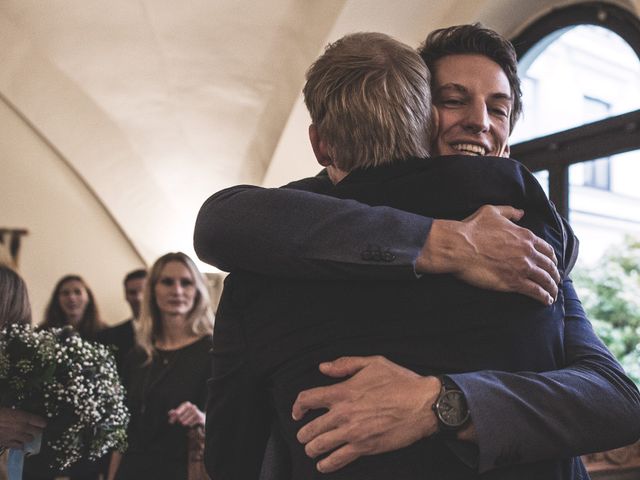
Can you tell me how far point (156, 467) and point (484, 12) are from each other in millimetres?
3507

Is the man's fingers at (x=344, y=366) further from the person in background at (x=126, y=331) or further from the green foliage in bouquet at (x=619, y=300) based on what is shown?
the person in background at (x=126, y=331)

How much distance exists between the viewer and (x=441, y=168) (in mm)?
1120

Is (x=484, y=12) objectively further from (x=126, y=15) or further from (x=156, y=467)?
(x=156, y=467)

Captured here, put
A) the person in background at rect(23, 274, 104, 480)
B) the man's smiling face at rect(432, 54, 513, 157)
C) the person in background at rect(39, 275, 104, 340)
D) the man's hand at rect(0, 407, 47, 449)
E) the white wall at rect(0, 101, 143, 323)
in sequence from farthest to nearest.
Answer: the white wall at rect(0, 101, 143, 323), the person in background at rect(39, 275, 104, 340), the person in background at rect(23, 274, 104, 480), the man's hand at rect(0, 407, 47, 449), the man's smiling face at rect(432, 54, 513, 157)

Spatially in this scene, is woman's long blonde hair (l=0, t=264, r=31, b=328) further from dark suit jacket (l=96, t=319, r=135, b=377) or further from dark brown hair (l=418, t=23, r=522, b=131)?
dark suit jacket (l=96, t=319, r=135, b=377)

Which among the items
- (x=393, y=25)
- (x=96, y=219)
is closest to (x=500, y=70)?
(x=393, y=25)

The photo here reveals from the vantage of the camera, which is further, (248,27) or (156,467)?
(248,27)

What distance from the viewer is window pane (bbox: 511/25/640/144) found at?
15.0 ft

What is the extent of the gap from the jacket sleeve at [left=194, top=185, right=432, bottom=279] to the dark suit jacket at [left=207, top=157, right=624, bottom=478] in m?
0.02

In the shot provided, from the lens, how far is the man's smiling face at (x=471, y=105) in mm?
1527

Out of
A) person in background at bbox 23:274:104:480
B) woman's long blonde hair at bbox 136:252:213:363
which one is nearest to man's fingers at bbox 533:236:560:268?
woman's long blonde hair at bbox 136:252:213:363

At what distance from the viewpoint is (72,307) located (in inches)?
252

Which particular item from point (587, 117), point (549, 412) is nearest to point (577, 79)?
point (587, 117)

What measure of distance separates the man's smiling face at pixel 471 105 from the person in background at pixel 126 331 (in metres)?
4.00
